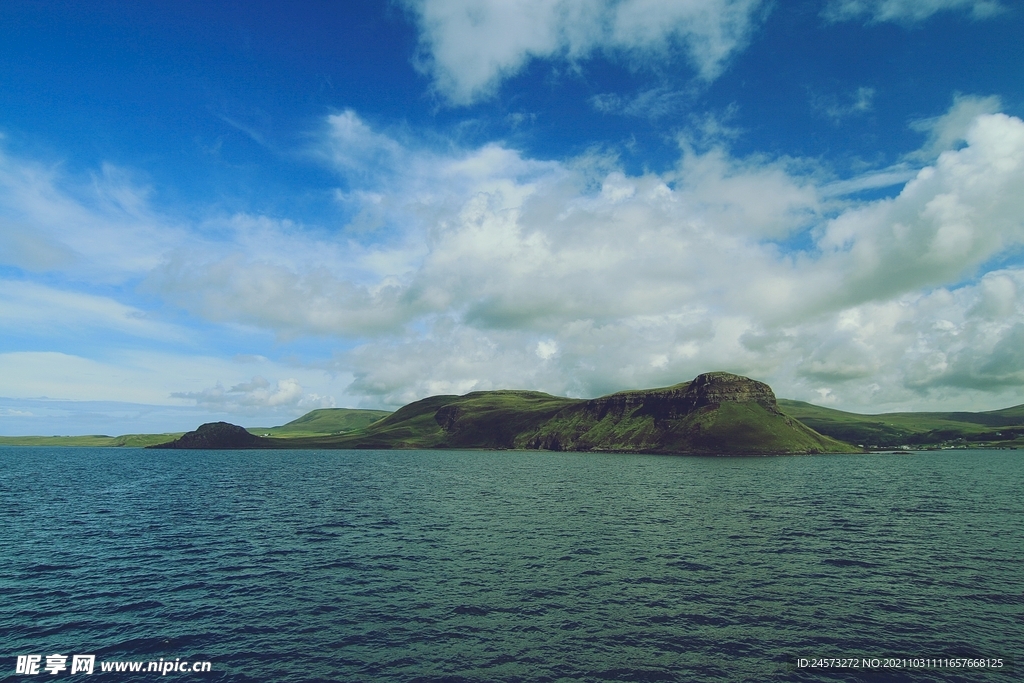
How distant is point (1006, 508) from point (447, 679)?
117514 mm

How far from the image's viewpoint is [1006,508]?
313 ft

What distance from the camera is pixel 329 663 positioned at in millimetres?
33656

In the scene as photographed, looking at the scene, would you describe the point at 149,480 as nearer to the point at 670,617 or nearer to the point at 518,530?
the point at 518,530

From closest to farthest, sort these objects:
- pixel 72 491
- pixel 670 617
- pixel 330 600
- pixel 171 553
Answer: pixel 670 617, pixel 330 600, pixel 171 553, pixel 72 491

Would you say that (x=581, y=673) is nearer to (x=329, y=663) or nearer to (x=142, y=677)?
(x=329, y=663)

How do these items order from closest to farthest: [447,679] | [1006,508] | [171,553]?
[447,679] < [171,553] < [1006,508]

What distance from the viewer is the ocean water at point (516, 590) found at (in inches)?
1356

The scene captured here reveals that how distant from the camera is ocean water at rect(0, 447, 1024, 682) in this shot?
34438 millimetres

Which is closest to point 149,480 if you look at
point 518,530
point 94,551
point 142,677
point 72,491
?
point 72,491

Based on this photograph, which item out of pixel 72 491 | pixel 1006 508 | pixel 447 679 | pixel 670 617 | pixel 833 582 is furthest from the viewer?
pixel 72 491

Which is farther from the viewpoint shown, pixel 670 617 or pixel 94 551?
pixel 94 551

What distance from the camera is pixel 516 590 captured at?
4722 cm

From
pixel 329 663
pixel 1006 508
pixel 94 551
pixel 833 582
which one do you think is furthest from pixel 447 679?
pixel 1006 508

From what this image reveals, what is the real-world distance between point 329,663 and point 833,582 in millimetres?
46963
